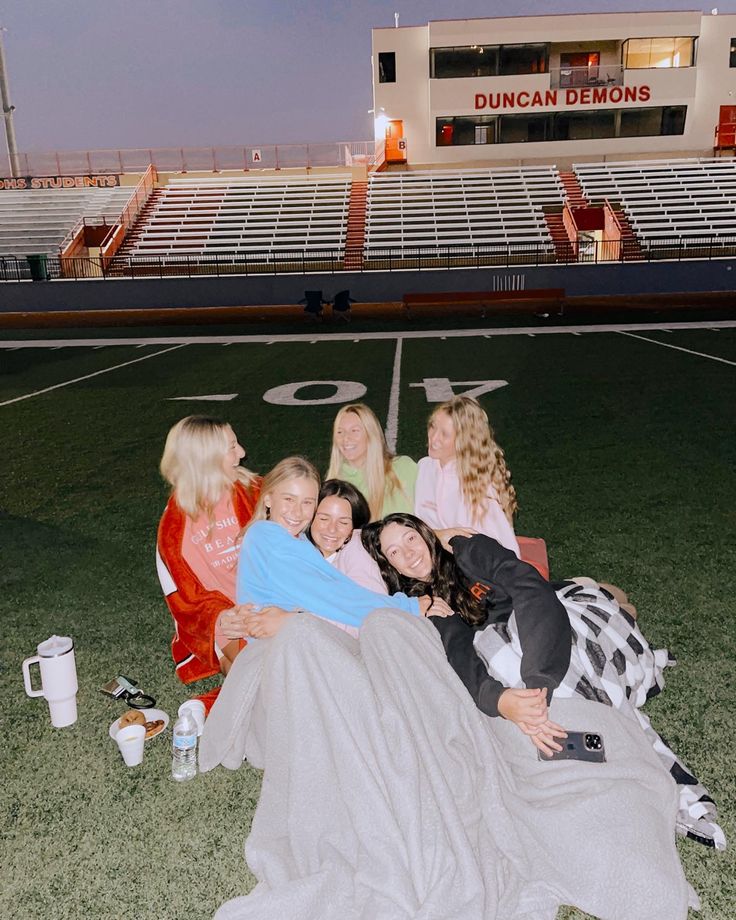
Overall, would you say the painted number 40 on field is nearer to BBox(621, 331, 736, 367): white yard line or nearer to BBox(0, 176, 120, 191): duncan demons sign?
BBox(621, 331, 736, 367): white yard line

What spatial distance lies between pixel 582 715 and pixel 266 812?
115cm

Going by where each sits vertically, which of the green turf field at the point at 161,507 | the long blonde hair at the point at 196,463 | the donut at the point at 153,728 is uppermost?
the long blonde hair at the point at 196,463

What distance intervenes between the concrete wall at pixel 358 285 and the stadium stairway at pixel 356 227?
2126 mm

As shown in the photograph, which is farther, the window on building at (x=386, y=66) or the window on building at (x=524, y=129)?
the window on building at (x=524, y=129)

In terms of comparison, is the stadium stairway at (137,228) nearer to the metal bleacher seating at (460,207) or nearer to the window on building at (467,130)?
the metal bleacher seating at (460,207)

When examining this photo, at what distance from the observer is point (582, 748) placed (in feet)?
8.14

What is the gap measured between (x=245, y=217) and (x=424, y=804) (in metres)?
34.2

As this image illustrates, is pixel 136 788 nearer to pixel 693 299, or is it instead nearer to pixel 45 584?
pixel 45 584

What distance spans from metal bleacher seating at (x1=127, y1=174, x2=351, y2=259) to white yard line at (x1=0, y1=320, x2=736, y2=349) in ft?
40.5

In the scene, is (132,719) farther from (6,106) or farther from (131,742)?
(6,106)

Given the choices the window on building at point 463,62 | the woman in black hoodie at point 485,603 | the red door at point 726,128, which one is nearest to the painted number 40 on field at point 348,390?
the woman in black hoodie at point 485,603

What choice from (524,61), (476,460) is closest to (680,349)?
(476,460)

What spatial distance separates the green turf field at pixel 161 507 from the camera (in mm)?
2574

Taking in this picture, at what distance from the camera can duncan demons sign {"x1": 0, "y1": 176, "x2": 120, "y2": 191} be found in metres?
38.0
